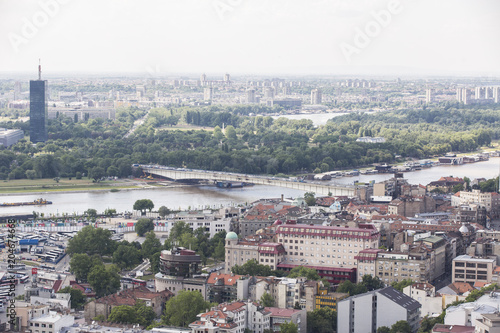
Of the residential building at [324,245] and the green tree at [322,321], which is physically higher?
the residential building at [324,245]

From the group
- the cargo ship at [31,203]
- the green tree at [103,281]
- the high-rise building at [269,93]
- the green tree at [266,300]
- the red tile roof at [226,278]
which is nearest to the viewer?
the green tree at [266,300]

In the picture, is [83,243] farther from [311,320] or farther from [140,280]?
[311,320]

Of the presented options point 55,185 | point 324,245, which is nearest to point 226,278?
point 324,245

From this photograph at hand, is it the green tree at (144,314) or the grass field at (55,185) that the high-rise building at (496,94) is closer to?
the grass field at (55,185)

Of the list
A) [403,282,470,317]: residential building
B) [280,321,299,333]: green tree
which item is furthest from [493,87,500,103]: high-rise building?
[280,321,299,333]: green tree

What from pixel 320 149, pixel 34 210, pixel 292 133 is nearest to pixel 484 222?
pixel 34 210

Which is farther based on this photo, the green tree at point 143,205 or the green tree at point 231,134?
the green tree at point 231,134

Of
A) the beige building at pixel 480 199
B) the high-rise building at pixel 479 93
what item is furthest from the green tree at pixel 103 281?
the high-rise building at pixel 479 93
